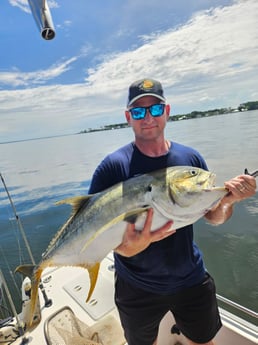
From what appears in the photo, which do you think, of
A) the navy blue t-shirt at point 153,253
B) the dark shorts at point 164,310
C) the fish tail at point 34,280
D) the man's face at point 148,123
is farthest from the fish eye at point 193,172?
the fish tail at point 34,280

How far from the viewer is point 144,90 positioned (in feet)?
6.07

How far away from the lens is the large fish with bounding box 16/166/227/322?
1.48m

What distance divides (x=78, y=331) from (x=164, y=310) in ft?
3.68

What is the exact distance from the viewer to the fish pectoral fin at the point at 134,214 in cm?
147

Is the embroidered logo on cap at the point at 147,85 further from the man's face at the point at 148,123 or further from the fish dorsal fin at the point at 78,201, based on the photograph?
the fish dorsal fin at the point at 78,201

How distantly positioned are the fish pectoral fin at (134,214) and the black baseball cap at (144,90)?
2.71ft

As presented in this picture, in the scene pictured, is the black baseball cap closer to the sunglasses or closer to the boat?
the sunglasses

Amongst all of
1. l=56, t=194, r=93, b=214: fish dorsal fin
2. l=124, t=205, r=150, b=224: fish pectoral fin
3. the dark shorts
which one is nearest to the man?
the dark shorts

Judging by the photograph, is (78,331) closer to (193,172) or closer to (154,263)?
(154,263)

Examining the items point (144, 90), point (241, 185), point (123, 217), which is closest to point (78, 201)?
point (123, 217)

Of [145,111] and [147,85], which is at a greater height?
[147,85]

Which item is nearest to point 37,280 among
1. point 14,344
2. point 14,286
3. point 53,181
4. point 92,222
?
point 92,222


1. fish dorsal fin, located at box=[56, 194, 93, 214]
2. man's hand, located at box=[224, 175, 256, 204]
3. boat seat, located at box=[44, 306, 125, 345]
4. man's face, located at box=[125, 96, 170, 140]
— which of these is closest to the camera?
man's hand, located at box=[224, 175, 256, 204]

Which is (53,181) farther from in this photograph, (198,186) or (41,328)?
(198,186)
